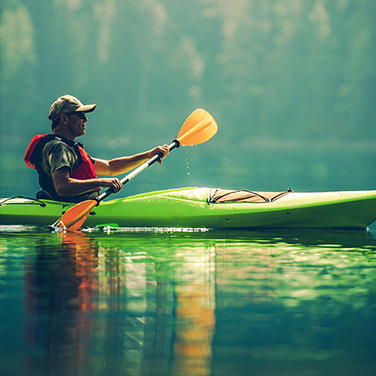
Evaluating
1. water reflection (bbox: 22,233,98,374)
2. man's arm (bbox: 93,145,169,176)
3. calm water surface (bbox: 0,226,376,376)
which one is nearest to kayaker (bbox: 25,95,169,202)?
man's arm (bbox: 93,145,169,176)

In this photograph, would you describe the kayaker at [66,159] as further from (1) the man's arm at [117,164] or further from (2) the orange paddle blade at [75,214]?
(1) the man's arm at [117,164]

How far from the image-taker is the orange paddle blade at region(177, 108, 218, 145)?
562cm

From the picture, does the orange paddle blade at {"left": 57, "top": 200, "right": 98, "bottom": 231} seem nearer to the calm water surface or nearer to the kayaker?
the kayaker

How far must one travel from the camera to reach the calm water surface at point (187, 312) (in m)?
1.21

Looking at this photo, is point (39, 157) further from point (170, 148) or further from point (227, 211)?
point (227, 211)

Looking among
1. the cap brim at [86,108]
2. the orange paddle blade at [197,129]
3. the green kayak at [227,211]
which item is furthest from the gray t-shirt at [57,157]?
the orange paddle blade at [197,129]

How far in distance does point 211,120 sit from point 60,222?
2.14 metres

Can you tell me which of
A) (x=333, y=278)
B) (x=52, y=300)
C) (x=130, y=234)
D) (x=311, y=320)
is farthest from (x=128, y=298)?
(x=130, y=234)

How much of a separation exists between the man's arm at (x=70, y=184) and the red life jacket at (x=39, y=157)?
18 cm

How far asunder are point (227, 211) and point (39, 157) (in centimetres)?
164

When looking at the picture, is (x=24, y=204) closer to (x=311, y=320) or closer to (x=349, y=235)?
(x=349, y=235)

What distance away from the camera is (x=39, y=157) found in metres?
4.43

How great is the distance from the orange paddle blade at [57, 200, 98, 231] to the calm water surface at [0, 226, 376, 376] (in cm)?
138

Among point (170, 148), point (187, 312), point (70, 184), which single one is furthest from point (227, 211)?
point (187, 312)
